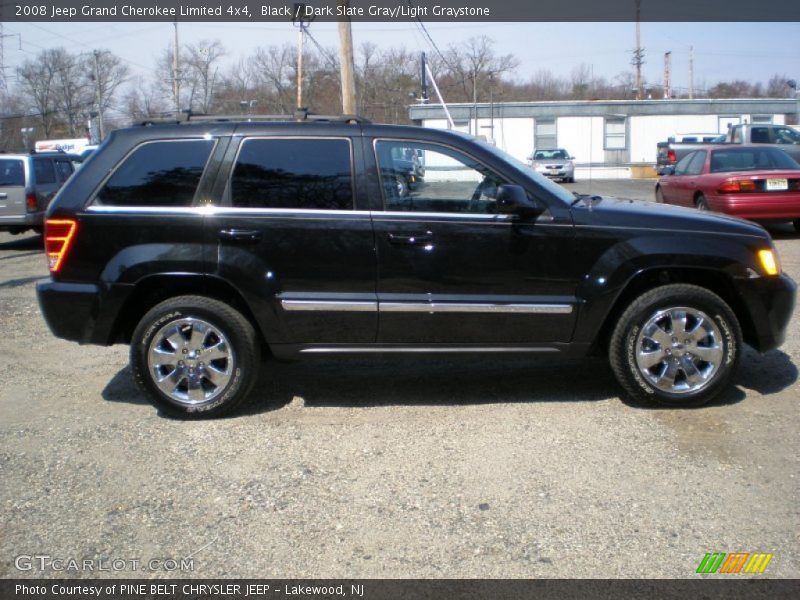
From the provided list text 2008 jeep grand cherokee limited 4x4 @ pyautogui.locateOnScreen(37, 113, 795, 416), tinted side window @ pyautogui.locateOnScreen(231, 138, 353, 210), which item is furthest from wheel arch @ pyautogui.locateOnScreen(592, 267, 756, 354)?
tinted side window @ pyautogui.locateOnScreen(231, 138, 353, 210)

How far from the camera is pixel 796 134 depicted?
21781 mm

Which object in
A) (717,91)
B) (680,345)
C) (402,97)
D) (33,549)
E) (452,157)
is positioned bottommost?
(33,549)

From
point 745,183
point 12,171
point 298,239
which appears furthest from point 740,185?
point 12,171

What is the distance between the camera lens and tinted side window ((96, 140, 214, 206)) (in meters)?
4.75

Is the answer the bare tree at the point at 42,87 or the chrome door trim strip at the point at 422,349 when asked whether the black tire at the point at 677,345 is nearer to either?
the chrome door trim strip at the point at 422,349

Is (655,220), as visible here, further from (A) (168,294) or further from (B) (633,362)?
(A) (168,294)

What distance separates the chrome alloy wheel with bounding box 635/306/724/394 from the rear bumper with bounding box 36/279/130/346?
3.31 meters

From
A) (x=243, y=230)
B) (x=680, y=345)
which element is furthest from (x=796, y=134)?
(x=243, y=230)

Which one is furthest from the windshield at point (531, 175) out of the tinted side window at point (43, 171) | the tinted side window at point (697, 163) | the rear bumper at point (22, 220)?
the tinted side window at point (43, 171)

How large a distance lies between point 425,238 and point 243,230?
3.73 feet

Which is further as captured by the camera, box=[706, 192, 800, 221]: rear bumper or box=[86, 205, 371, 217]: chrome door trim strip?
box=[706, 192, 800, 221]: rear bumper

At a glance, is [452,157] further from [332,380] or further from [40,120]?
[40,120]

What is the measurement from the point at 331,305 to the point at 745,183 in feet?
29.5

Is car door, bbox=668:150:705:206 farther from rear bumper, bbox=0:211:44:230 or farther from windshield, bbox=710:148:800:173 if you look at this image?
rear bumper, bbox=0:211:44:230
